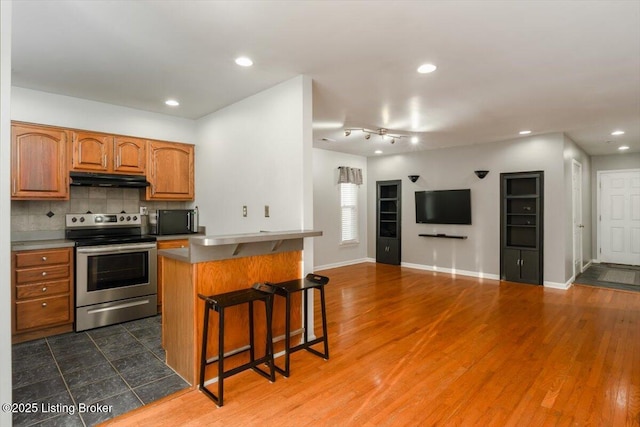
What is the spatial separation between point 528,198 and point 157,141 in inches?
241

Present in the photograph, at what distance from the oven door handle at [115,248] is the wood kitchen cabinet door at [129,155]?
0.98m

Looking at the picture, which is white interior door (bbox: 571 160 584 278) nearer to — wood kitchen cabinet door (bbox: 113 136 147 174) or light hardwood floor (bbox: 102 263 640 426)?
light hardwood floor (bbox: 102 263 640 426)

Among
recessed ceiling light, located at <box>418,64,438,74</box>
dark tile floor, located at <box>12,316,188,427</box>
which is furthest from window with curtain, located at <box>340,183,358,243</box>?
dark tile floor, located at <box>12,316,188,427</box>

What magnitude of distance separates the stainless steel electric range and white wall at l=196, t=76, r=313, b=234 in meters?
0.94

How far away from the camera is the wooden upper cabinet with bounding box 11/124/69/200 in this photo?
3600mm

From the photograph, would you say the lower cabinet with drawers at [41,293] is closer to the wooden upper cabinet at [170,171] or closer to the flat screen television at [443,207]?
the wooden upper cabinet at [170,171]

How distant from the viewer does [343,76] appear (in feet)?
10.9

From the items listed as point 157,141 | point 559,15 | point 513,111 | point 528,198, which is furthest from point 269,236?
point 528,198

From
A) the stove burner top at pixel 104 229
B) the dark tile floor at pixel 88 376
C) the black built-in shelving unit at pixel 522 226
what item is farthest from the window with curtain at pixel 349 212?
the dark tile floor at pixel 88 376

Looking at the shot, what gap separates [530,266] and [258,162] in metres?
5.16

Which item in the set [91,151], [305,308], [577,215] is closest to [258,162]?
[305,308]

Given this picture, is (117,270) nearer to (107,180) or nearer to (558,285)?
(107,180)

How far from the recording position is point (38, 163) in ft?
12.2

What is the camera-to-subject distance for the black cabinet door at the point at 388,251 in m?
7.89
